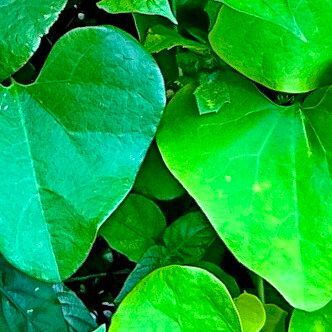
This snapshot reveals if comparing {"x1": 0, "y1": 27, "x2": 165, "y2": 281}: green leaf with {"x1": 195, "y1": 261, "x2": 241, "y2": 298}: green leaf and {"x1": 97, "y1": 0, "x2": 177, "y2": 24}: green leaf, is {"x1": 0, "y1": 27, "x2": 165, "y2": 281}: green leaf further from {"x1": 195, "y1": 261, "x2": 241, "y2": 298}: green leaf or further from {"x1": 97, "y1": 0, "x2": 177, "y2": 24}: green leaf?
{"x1": 195, "y1": 261, "x2": 241, "y2": 298}: green leaf

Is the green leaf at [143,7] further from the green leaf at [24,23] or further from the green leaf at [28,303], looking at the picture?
the green leaf at [28,303]

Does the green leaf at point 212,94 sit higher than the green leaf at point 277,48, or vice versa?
the green leaf at point 277,48

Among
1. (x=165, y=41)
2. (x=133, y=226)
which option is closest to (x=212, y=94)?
(x=165, y=41)

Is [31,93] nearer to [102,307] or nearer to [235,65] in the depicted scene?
[235,65]

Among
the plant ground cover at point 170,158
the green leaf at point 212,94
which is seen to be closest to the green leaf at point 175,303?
the plant ground cover at point 170,158

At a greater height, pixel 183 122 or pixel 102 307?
pixel 183 122

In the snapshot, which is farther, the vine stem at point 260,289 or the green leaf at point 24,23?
the vine stem at point 260,289

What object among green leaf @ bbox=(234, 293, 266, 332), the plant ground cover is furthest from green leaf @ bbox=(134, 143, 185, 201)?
green leaf @ bbox=(234, 293, 266, 332)

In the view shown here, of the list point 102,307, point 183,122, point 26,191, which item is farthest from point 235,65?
point 102,307
